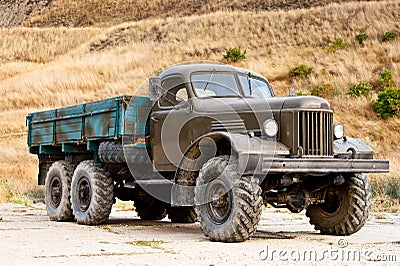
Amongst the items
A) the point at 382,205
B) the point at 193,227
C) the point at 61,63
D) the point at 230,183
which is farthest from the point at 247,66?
the point at 230,183

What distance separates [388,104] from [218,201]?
2700 cm

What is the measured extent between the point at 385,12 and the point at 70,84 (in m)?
24.4

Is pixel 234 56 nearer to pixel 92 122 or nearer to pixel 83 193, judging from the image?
pixel 92 122

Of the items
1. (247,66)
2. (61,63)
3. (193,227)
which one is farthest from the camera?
(61,63)

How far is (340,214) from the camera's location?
10367mm

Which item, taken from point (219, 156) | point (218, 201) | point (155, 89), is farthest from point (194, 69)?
point (218, 201)

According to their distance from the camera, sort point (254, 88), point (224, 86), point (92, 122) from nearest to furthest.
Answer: point (224, 86) < point (254, 88) < point (92, 122)

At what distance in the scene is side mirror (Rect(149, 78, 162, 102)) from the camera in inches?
436

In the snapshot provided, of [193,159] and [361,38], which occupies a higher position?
[361,38]

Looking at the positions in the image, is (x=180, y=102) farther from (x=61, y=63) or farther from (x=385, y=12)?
(x=61, y=63)

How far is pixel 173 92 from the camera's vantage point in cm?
1116

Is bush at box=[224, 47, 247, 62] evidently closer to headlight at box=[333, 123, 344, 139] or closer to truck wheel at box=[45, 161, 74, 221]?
truck wheel at box=[45, 161, 74, 221]

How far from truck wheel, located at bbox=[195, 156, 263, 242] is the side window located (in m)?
1.81

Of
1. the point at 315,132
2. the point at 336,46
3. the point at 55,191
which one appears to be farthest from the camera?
the point at 336,46
